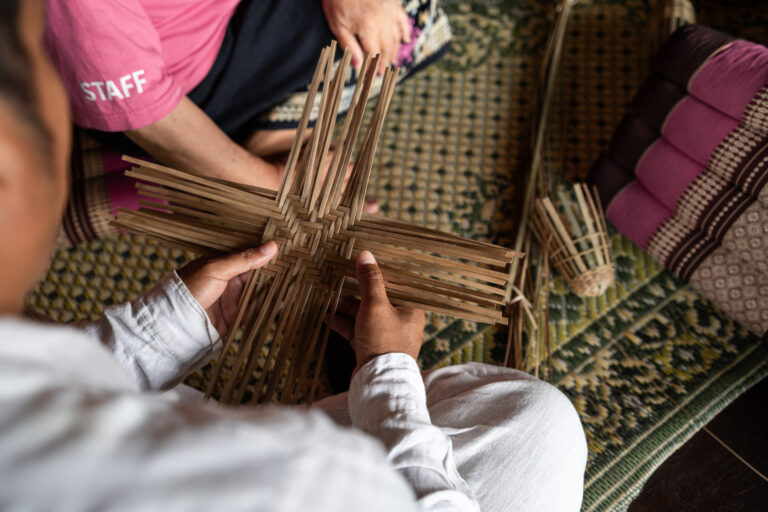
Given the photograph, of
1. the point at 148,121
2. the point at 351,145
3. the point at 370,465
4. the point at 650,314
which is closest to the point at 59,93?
the point at 370,465

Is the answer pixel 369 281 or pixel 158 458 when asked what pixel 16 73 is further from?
pixel 369 281

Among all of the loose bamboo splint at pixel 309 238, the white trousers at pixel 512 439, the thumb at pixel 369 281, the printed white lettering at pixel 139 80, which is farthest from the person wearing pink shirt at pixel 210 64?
the white trousers at pixel 512 439

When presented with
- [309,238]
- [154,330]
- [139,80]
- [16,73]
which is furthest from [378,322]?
[139,80]

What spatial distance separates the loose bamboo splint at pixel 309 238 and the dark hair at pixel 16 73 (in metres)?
0.40

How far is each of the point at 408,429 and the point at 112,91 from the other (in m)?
Result: 0.68

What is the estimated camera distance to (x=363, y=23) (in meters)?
0.98

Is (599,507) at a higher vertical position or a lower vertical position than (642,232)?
lower

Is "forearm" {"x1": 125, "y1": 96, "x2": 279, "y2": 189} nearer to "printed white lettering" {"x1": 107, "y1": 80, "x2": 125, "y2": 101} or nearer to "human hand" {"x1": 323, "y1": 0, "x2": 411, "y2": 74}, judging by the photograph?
"printed white lettering" {"x1": 107, "y1": 80, "x2": 125, "y2": 101}

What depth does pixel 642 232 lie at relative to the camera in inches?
43.9

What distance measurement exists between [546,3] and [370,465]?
59.8 inches

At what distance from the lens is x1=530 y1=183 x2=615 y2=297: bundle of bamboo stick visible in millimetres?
1064

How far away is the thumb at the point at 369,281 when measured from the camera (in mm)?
628

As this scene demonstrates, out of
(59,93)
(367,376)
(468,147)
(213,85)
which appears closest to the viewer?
Result: (59,93)

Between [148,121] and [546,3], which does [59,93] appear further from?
[546,3]
